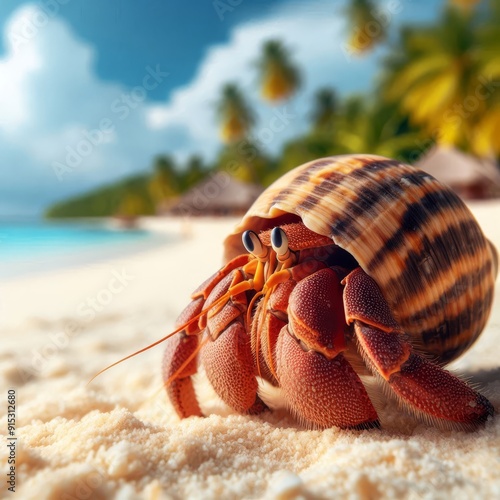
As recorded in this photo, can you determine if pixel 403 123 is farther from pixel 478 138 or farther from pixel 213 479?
pixel 213 479

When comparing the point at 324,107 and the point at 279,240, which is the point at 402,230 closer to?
the point at 279,240

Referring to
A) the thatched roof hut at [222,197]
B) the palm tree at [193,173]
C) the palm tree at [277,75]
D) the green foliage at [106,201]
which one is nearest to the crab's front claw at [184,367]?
the thatched roof hut at [222,197]

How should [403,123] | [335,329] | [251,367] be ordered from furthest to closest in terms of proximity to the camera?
[403,123], [251,367], [335,329]

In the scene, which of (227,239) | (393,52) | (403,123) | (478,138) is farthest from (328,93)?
(227,239)

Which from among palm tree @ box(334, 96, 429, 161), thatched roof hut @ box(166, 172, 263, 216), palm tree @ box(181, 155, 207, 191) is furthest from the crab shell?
palm tree @ box(181, 155, 207, 191)

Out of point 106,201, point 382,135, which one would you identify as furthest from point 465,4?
point 106,201
